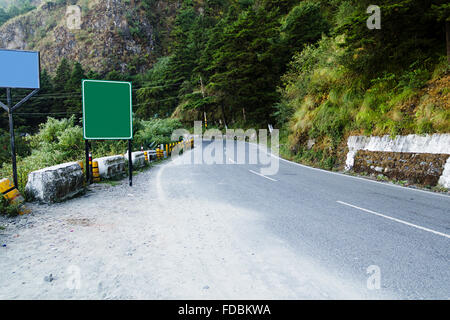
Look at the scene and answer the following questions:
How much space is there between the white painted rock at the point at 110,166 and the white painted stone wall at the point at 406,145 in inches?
388

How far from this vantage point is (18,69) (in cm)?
748

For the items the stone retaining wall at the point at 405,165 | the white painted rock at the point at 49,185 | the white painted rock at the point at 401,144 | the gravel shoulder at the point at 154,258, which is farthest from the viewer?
the white painted rock at the point at 401,144

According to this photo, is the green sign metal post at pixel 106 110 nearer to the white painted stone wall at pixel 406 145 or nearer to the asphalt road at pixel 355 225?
the asphalt road at pixel 355 225

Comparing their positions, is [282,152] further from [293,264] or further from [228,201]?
[293,264]

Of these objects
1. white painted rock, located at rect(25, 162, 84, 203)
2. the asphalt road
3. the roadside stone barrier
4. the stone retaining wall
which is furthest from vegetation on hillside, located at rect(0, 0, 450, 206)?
white painted rock, located at rect(25, 162, 84, 203)

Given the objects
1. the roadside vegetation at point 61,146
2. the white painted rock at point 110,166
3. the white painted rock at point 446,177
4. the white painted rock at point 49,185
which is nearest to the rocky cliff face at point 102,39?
the roadside vegetation at point 61,146

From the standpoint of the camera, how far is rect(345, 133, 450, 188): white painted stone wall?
844 centimetres

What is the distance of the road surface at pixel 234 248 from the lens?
307 cm

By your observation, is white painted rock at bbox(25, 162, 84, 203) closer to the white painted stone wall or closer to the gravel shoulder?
the gravel shoulder

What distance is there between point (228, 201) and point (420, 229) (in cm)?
406

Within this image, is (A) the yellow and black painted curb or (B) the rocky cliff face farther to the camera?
(B) the rocky cliff face

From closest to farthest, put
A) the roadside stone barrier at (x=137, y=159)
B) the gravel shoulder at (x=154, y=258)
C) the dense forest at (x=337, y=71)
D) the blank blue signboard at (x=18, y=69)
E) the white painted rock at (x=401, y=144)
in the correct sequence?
the gravel shoulder at (x=154, y=258) → the blank blue signboard at (x=18, y=69) → the white painted rock at (x=401, y=144) → the dense forest at (x=337, y=71) → the roadside stone barrier at (x=137, y=159)

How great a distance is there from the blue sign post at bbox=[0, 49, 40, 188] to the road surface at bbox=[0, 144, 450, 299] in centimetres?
287
